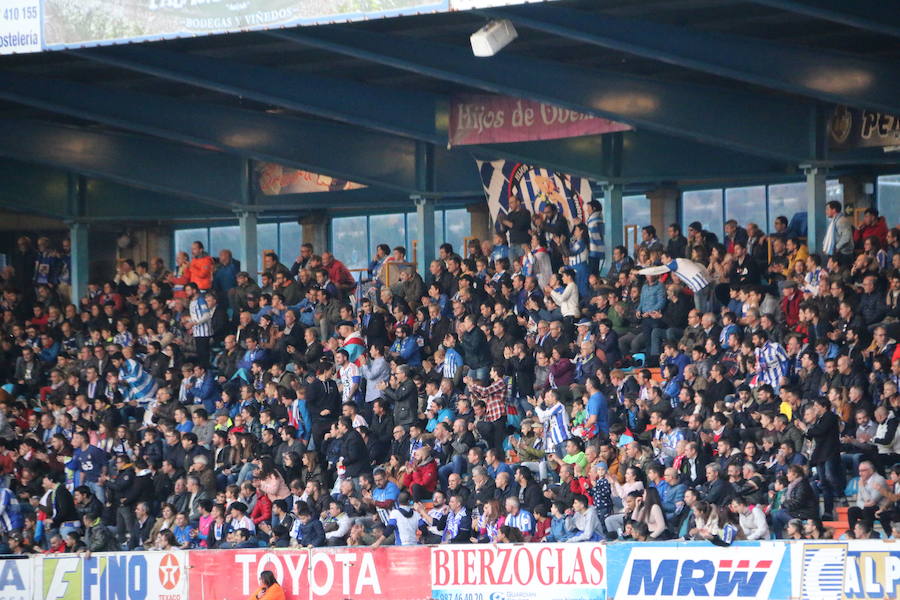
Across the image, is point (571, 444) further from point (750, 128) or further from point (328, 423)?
point (750, 128)

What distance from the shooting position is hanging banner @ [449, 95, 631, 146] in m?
24.4

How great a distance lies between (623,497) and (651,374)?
8.26 ft

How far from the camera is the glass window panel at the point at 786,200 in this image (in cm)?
2966

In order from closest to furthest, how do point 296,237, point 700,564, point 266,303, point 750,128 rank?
point 700,564 < point 750,128 < point 266,303 < point 296,237

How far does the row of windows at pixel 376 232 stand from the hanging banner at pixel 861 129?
38.4 ft

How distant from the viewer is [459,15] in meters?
21.0

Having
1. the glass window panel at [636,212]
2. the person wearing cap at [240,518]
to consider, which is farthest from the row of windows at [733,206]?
the person wearing cap at [240,518]

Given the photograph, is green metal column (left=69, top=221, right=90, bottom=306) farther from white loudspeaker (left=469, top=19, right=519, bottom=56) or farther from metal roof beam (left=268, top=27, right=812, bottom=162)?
white loudspeaker (left=469, top=19, right=519, bottom=56)

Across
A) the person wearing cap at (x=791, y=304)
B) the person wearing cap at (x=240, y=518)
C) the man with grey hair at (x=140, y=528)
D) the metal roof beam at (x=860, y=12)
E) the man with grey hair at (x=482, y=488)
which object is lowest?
the man with grey hair at (x=140, y=528)

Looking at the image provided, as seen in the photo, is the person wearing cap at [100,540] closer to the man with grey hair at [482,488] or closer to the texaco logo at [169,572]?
the texaco logo at [169,572]

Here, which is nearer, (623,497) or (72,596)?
(623,497)

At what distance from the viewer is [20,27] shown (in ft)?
71.7

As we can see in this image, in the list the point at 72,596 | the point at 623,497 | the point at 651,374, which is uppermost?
the point at 651,374

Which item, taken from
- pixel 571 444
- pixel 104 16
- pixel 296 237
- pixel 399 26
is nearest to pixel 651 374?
pixel 571 444
